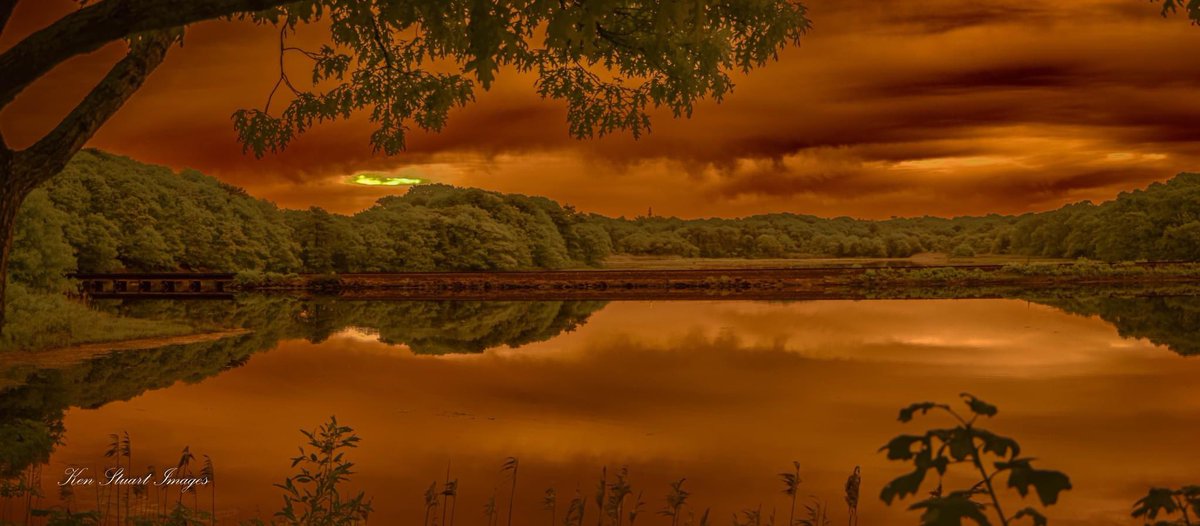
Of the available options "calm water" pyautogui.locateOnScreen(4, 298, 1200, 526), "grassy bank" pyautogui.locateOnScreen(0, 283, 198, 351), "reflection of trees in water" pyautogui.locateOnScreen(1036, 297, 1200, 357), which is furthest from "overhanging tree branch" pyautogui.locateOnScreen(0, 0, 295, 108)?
"reflection of trees in water" pyautogui.locateOnScreen(1036, 297, 1200, 357)

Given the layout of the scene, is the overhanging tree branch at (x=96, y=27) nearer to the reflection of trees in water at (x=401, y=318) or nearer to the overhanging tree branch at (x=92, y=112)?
the overhanging tree branch at (x=92, y=112)

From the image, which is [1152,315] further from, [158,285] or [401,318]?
[158,285]

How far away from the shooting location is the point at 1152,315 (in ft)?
130

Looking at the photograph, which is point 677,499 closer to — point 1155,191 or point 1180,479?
point 1180,479

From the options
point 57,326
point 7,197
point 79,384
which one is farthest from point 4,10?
point 57,326

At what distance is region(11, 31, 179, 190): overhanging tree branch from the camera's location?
24.6 ft

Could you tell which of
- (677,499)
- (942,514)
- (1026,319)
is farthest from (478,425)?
(1026,319)

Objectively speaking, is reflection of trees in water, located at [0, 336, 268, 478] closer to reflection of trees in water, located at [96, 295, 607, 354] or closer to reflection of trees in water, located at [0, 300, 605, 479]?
reflection of trees in water, located at [0, 300, 605, 479]

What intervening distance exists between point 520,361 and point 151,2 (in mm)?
21331

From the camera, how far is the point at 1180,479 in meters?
13.5

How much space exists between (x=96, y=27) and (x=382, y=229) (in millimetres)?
77213

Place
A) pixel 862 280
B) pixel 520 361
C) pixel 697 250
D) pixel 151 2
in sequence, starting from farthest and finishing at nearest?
pixel 697 250
pixel 862 280
pixel 520 361
pixel 151 2

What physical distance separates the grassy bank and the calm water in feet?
9.23

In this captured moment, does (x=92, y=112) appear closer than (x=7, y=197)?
No
